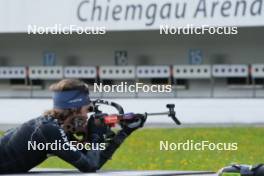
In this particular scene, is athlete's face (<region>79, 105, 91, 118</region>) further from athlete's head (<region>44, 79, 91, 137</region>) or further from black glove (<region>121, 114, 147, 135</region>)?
black glove (<region>121, 114, 147, 135</region>)

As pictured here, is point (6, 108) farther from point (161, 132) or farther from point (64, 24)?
point (161, 132)

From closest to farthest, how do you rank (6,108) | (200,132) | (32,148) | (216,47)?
(32,148), (200,132), (6,108), (216,47)

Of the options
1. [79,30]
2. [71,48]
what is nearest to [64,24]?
[79,30]

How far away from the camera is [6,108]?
2750 centimetres

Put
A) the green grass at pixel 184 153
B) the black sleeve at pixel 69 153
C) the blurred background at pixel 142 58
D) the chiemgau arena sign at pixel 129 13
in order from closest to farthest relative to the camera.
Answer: the black sleeve at pixel 69 153 → the green grass at pixel 184 153 → the blurred background at pixel 142 58 → the chiemgau arena sign at pixel 129 13

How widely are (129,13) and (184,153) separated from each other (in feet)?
33.8

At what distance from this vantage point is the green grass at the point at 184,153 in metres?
16.5

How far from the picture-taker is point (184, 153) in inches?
739

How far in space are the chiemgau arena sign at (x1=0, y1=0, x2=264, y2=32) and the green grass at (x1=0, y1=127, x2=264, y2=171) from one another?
4774mm

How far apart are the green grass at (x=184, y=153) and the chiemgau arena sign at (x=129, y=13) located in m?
4.77

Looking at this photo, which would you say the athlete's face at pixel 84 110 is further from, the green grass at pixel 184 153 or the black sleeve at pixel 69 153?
the green grass at pixel 184 153

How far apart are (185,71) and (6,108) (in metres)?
5.00

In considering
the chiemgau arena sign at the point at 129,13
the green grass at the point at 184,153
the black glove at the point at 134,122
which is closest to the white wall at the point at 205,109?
the green grass at the point at 184,153

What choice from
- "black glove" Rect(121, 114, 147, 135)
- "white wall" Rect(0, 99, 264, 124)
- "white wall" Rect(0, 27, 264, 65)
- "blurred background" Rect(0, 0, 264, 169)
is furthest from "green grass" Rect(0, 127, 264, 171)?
"white wall" Rect(0, 27, 264, 65)
